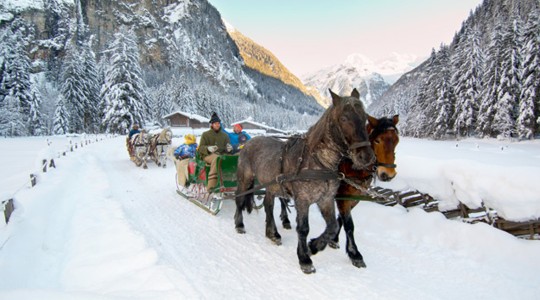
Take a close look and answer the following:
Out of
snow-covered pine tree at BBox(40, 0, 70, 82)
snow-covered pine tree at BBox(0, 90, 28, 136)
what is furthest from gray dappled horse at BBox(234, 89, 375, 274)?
snow-covered pine tree at BBox(40, 0, 70, 82)

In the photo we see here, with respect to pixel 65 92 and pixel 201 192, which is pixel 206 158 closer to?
pixel 201 192

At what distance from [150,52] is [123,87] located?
143 m

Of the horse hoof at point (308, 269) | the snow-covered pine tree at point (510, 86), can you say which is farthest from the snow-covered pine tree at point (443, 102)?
the horse hoof at point (308, 269)

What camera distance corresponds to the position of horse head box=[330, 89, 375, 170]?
338cm

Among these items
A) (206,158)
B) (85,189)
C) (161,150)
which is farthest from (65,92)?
(206,158)

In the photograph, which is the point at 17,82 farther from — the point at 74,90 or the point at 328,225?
the point at 328,225

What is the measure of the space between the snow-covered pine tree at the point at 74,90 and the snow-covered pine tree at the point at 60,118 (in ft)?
5.35

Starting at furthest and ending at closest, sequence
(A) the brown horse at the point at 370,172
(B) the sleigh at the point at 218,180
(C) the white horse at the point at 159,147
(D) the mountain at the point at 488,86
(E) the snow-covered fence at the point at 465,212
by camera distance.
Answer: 1. (D) the mountain at the point at 488,86
2. (C) the white horse at the point at 159,147
3. (B) the sleigh at the point at 218,180
4. (E) the snow-covered fence at the point at 465,212
5. (A) the brown horse at the point at 370,172

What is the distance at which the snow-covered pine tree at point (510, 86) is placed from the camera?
29.7 meters

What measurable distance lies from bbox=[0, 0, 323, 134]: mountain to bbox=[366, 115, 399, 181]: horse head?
134 feet

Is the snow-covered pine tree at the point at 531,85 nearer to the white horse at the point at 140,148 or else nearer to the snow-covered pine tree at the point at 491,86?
the snow-covered pine tree at the point at 491,86

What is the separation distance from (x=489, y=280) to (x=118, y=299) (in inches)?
171

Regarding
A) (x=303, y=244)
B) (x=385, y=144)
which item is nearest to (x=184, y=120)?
(x=303, y=244)

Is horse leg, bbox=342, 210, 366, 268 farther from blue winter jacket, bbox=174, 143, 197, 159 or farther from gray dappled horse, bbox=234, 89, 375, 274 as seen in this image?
blue winter jacket, bbox=174, 143, 197, 159
